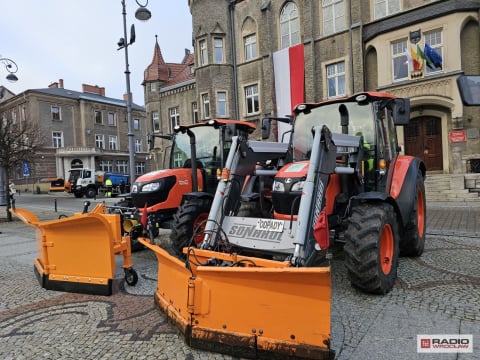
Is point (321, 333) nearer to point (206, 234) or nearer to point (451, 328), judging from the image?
point (451, 328)

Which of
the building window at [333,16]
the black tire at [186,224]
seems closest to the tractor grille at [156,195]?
the black tire at [186,224]

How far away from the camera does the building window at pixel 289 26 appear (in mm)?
20422

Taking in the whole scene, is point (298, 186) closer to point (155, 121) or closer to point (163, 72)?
point (155, 121)

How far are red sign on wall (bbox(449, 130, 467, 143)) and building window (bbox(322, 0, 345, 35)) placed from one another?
7536 mm

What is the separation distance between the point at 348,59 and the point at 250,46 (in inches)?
272

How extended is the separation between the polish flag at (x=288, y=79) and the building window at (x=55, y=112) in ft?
114

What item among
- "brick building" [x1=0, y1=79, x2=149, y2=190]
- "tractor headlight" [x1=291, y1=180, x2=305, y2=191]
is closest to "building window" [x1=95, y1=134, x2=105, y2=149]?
"brick building" [x1=0, y1=79, x2=149, y2=190]

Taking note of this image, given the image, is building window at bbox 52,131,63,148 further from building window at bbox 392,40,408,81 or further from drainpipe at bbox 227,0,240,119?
building window at bbox 392,40,408,81

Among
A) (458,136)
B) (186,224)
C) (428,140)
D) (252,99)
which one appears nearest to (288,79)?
(252,99)

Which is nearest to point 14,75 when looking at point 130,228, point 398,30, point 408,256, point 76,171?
point 130,228

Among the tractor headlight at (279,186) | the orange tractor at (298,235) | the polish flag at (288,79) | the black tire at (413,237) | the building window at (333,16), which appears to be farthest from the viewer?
the polish flag at (288,79)

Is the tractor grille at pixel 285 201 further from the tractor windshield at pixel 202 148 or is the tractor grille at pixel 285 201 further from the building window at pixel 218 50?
the building window at pixel 218 50

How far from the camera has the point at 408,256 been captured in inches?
234

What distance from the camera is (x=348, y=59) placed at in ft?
60.2
